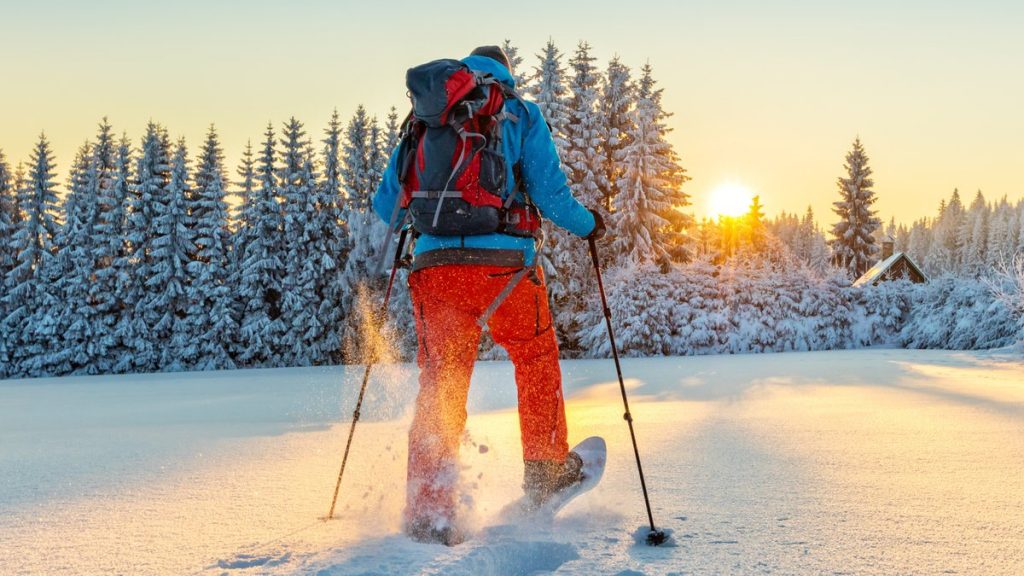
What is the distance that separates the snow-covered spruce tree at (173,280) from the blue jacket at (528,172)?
95.7ft

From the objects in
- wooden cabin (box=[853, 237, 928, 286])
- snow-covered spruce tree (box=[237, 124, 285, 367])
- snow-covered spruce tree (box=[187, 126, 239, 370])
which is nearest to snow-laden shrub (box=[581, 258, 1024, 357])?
snow-covered spruce tree (box=[237, 124, 285, 367])

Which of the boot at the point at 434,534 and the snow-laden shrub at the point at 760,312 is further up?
the snow-laden shrub at the point at 760,312

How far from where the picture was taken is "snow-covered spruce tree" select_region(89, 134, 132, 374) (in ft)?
97.0

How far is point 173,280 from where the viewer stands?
29.6 meters

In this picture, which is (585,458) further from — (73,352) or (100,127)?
(100,127)

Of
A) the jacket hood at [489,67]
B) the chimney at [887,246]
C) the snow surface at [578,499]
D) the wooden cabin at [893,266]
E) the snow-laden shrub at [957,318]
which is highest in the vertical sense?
the chimney at [887,246]

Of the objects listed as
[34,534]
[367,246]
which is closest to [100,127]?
[367,246]

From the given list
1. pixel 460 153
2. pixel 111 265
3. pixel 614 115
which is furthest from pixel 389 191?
pixel 111 265

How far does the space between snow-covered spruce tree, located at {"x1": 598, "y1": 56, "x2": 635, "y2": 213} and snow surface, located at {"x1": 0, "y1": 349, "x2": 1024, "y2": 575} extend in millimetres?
22858

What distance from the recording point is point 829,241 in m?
46.7

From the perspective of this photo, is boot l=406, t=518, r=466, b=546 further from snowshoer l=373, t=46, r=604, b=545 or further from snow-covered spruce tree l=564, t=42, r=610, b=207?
snow-covered spruce tree l=564, t=42, r=610, b=207

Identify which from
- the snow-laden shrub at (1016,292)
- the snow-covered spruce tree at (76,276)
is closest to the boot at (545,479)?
the snow-laden shrub at (1016,292)

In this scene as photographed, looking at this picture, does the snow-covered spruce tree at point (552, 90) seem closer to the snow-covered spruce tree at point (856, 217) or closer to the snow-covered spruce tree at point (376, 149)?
the snow-covered spruce tree at point (376, 149)

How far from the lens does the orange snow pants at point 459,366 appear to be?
2.55m
